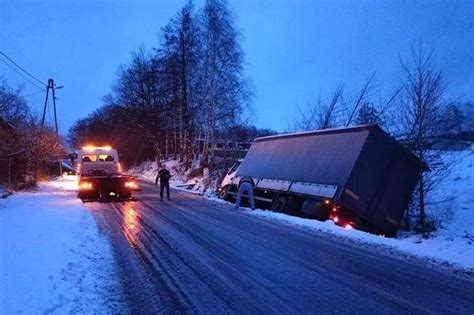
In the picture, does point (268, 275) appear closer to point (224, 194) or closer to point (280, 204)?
point (280, 204)

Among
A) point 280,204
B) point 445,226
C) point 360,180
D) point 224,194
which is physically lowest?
point 445,226

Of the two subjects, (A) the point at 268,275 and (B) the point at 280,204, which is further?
(B) the point at 280,204

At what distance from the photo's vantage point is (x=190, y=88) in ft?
144

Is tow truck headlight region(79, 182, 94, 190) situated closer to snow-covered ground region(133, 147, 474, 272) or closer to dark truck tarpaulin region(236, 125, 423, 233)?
snow-covered ground region(133, 147, 474, 272)

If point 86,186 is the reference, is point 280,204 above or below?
below

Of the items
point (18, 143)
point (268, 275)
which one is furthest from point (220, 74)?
point (268, 275)

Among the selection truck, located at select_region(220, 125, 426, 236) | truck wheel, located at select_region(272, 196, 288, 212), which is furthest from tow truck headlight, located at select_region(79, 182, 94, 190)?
truck, located at select_region(220, 125, 426, 236)

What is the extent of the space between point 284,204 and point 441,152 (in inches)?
245

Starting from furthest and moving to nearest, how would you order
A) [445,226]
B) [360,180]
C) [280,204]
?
A: [445,226], [280,204], [360,180]

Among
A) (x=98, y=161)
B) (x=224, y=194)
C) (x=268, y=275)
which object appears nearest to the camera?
(x=268, y=275)

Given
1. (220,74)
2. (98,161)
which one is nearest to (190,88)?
(220,74)

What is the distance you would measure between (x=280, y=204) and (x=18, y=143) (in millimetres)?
14592

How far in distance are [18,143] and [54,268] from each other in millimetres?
19436

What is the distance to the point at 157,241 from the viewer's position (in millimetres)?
11844
